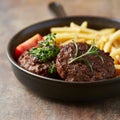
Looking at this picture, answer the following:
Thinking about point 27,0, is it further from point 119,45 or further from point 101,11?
point 119,45

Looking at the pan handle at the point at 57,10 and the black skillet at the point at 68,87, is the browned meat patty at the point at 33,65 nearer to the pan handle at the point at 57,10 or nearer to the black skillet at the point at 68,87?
the black skillet at the point at 68,87

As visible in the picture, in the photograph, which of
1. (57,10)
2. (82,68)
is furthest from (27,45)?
(57,10)

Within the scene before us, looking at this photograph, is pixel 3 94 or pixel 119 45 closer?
pixel 3 94

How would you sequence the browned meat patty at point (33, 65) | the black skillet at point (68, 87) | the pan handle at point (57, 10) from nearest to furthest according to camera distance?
1. the black skillet at point (68, 87)
2. the browned meat patty at point (33, 65)
3. the pan handle at point (57, 10)

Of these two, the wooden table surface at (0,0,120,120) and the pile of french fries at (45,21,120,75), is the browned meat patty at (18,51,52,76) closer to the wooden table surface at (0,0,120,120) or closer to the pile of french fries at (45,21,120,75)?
the wooden table surface at (0,0,120,120)

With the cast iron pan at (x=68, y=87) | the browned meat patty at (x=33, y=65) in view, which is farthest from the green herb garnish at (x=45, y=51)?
the cast iron pan at (x=68, y=87)

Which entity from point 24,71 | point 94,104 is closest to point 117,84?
point 94,104
